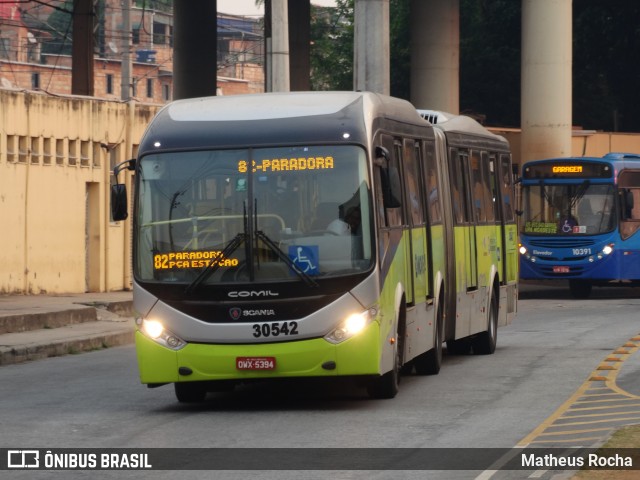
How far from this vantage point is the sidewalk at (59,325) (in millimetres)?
21766

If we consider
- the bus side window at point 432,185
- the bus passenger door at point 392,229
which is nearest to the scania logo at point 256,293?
the bus passenger door at point 392,229

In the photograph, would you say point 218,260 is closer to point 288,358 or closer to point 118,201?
point 288,358

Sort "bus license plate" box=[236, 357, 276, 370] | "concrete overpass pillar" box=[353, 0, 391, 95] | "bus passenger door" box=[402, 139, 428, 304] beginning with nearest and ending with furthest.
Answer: "bus license plate" box=[236, 357, 276, 370] < "bus passenger door" box=[402, 139, 428, 304] < "concrete overpass pillar" box=[353, 0, 391, 95]

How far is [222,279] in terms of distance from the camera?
14.1 m

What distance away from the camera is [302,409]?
47.5 ft

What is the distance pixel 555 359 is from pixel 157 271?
22.3ft

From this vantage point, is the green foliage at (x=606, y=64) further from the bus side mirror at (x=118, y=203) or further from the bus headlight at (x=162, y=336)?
the bus headlight at (x=162, y=336)

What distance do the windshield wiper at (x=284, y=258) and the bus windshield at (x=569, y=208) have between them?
73.7 feet

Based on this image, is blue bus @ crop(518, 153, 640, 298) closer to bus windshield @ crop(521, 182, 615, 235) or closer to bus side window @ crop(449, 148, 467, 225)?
bus windshield @ crop(521, 182, 615, 235)

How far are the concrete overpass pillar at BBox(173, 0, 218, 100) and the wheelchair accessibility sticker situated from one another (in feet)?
146

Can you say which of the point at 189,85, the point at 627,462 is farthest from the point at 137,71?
the point at 627,462

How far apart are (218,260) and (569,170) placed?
22683mm

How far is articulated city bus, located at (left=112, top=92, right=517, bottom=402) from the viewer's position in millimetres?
14031

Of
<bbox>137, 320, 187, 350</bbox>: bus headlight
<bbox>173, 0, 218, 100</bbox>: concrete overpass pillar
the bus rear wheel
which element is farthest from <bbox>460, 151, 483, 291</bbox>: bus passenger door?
<bbox>173, 0, 218, 100</bbox>: concrete overpass pillar
